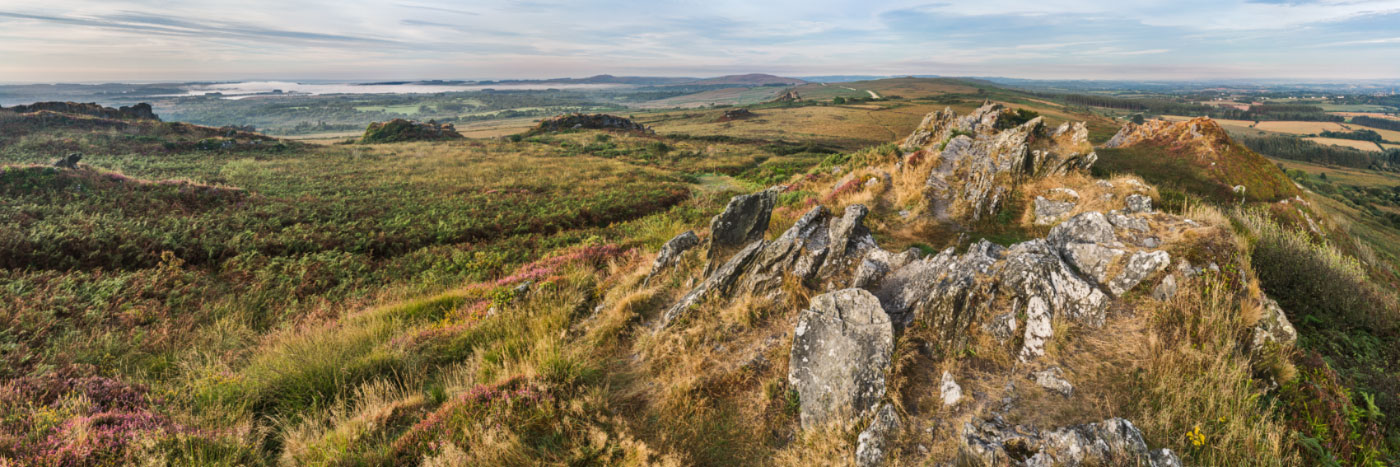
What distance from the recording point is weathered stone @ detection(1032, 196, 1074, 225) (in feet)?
33.1

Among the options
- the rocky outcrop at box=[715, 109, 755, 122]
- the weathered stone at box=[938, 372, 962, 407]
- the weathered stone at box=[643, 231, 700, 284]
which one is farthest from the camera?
the rocky outcrop at box=[715, 109, 755, 122]

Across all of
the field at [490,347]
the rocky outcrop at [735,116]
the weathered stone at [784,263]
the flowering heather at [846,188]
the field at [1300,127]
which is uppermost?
the rocky outcrop at [735,116]

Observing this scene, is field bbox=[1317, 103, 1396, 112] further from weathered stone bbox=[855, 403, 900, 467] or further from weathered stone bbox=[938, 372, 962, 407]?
weathered stone bbox=[855, 403, 900, 467]

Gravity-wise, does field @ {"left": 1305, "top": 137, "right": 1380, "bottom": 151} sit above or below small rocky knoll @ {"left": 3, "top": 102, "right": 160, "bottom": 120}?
below

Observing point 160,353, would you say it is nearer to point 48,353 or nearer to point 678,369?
point 48,353

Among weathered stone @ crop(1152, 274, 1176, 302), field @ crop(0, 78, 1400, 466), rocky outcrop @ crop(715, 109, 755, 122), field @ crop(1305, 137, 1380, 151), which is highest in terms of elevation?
rocky outcrop @ crop(715, 109, 755, 122)

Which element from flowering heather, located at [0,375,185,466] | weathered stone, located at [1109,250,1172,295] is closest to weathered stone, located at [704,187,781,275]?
weathered stone, located at [1109,250,1172,295]

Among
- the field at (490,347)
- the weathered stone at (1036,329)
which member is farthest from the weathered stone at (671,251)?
the weathered stone at (1036,329)

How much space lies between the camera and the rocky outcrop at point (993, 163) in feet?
37.9

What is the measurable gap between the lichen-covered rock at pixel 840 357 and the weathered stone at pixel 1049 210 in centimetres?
675

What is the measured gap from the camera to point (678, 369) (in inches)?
258

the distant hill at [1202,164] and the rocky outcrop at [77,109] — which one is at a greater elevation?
the rocky outcrop at [77,109]

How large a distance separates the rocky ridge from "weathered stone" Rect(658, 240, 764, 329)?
0.03m

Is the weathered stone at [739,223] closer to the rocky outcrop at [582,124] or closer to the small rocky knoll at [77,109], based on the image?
the rocky outcrop at [582,124]
